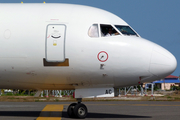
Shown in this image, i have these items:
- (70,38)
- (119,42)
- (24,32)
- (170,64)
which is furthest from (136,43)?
(24,32)

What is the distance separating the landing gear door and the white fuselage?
1.6 inches

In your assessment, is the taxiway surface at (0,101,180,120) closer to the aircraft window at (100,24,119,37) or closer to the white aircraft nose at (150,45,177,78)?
the white aircraft nose at (150,45,177,78)

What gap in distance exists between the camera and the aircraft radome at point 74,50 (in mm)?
13031

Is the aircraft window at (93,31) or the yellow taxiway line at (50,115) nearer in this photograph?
the aircraft window at (93,31)

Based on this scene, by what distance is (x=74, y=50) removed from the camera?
13.0 m

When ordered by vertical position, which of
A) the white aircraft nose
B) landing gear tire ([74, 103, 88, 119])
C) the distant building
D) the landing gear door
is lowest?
the distant building

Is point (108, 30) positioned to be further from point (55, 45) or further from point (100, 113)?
point (100, 113)

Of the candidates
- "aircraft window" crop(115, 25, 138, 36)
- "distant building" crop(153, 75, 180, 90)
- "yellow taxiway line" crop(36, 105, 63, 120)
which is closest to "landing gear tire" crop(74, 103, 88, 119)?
"yellow taxiway line" crop(36, 105, 63, 120)

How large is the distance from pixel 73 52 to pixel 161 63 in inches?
145

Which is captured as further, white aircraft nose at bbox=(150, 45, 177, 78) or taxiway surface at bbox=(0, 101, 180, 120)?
taxiway surface at bbox=(0, 101, 180, 120)

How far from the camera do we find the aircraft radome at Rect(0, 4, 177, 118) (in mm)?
13031

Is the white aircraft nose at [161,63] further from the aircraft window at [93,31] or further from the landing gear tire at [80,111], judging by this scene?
the landing gear tire at [80,111]

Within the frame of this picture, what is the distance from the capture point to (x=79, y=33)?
43.2 feet

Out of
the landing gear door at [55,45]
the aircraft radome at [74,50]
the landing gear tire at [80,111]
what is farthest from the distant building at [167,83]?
the landing gear door at [55,45]
